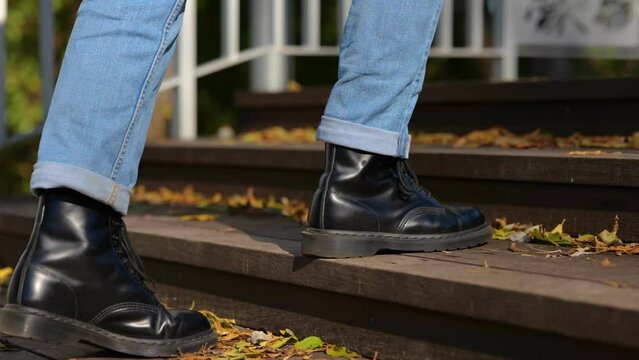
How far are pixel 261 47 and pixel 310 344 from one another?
265 centimetres

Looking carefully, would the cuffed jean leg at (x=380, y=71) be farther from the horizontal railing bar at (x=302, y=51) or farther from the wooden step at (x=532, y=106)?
the horizontal railing bar at (x=302, y=51)

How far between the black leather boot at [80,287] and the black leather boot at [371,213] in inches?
13.7

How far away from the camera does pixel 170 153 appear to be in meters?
3.68

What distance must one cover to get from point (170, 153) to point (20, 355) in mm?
1521

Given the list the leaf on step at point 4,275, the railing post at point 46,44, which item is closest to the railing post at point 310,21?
the railing post at point 46,44

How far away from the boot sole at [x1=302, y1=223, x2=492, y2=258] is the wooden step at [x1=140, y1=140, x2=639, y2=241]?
0.91ft

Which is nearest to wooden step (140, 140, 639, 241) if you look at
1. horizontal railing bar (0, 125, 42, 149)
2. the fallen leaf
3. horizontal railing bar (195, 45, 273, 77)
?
the fallen leaf

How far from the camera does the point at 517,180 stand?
2.46m

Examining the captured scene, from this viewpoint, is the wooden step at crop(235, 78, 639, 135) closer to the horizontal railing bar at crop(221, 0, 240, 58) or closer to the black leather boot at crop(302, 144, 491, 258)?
the horizontal railing bar at crop(221, 0, 240, 58)

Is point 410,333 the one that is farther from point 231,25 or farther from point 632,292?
point 231,25

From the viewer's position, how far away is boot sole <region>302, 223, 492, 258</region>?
2076mm

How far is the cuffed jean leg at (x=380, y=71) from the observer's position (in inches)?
80.8

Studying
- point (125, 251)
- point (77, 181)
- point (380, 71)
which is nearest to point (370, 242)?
point (380, 71)

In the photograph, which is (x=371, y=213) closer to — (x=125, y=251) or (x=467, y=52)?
(x=125, y=251)
